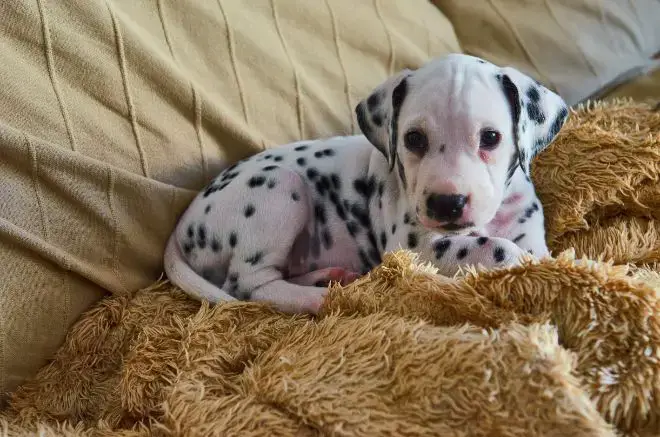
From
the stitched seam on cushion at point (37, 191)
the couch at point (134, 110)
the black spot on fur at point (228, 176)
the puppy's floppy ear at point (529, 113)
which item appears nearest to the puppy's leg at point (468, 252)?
the puppy's floppy ear at point (529, 113)

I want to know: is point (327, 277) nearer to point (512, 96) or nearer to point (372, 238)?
point (372, 238)

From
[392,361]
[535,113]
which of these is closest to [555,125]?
[535,113]

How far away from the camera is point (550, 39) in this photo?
3.06 m

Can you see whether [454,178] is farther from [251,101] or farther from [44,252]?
[44,252]

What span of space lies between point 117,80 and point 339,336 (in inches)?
45.3

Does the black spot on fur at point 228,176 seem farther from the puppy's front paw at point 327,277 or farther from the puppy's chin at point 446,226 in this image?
the puppy's chin at point 446,226

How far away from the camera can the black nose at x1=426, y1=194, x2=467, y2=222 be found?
1681 millimetres

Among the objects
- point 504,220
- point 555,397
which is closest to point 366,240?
point 504,220

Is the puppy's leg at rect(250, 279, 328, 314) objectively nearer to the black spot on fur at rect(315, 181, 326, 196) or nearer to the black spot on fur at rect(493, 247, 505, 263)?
the black spot on fur at rect(315, 181, 326, 196)

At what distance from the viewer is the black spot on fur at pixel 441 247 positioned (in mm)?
1903

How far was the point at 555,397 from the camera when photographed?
1.12 m

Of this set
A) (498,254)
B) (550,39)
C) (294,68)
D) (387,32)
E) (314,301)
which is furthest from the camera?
(550,39)

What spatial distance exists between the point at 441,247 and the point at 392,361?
25.7 inches

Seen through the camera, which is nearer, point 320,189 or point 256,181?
point 256,181
